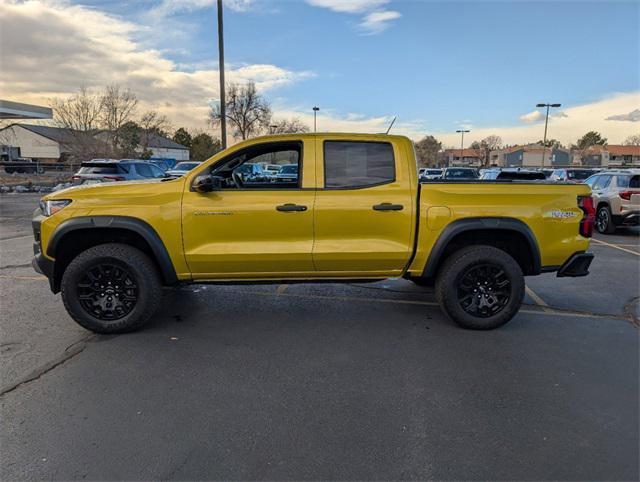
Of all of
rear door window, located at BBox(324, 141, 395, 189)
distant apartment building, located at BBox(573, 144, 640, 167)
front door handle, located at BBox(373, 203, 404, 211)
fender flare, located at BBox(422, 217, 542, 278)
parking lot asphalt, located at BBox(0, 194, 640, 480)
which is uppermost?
distant apartment building, located at BBox(573, 144, 640, 167)

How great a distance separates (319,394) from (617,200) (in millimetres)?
11453

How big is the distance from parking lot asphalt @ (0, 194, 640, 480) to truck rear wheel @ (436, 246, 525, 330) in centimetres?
19

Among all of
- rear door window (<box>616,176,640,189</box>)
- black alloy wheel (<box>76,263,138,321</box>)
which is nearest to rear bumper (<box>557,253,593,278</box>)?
black alloy wheel (<box>76,263,138,321</box>)

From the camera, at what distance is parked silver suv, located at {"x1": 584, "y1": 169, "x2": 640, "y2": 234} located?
11.3 m

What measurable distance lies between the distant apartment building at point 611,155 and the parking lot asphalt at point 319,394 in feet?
321

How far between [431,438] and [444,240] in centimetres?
213

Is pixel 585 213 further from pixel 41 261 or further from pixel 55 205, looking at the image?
pixel 41 261

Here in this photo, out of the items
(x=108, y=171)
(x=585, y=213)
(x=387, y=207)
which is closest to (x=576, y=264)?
(x=585, y=213)

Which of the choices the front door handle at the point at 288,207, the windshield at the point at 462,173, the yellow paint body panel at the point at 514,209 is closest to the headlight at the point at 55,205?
the front door handle at the point at 288,207

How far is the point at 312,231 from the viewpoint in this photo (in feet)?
14.6

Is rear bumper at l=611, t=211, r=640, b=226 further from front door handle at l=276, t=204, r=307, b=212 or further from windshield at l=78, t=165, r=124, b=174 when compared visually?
windshield at l=78, t=165, r=124, b=174

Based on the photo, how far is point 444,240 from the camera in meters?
4.46

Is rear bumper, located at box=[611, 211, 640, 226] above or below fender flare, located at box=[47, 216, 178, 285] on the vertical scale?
below

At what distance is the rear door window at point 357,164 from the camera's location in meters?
4.51
